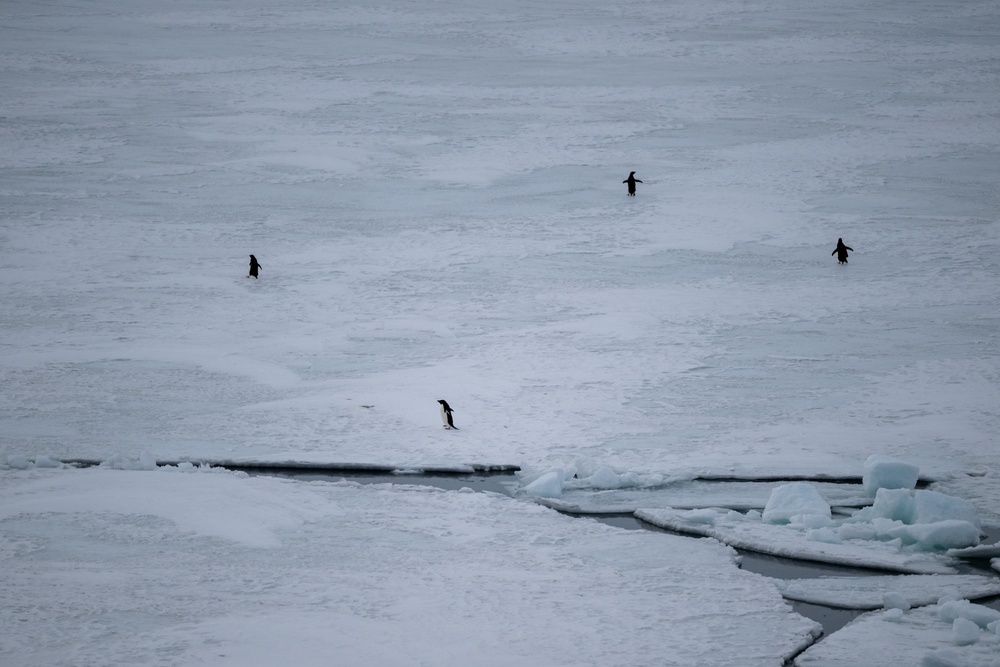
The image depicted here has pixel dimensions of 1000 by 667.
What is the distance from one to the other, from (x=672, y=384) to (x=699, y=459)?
157cm

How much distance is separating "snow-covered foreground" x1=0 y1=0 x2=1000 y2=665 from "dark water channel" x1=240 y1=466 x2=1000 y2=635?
18 centimetres

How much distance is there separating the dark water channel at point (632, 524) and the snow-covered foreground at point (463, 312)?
0.18 metres

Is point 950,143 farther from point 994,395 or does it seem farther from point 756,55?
point 994,395

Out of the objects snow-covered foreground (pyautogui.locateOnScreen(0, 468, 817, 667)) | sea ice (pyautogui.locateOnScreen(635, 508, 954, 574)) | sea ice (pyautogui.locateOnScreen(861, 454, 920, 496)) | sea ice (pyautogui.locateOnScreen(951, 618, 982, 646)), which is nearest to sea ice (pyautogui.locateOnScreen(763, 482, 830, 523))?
sea ice (pyautogui.locateOnScreen(635, 508, 954, 574))

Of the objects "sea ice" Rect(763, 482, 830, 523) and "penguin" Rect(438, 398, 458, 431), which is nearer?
"sea ice" Rect(763, 482, 830, 523)

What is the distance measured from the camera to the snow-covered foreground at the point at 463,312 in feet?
19.1

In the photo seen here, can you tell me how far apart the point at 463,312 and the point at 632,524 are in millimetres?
4872

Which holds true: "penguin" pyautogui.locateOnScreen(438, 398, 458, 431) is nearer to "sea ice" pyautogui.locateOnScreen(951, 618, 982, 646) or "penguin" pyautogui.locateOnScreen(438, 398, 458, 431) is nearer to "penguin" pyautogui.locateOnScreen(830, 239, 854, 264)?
"sea ice" pyautogui.locateOnScreen(951, 618, 982, 646)

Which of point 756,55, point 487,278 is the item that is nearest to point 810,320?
point 487,278

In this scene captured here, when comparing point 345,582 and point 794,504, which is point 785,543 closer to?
point 794,504

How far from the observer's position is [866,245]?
13.4m

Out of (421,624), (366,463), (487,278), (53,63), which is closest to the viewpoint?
(421,624)

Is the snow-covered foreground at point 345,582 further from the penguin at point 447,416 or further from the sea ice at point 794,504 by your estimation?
the penguin at point 447,416

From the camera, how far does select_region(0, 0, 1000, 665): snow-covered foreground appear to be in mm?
5836
